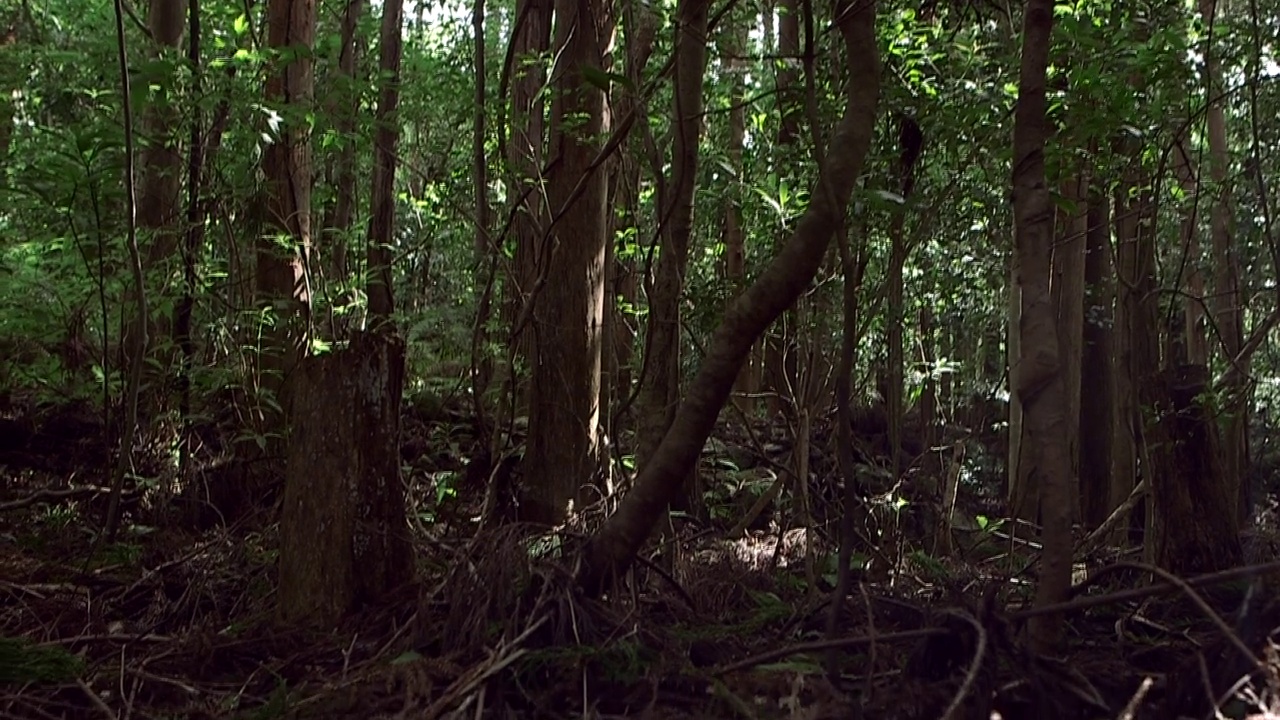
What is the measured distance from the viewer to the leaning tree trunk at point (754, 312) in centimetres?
390

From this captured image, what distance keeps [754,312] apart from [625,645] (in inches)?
51.6

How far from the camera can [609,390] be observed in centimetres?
776

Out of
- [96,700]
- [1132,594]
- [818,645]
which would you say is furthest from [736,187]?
[96,700]

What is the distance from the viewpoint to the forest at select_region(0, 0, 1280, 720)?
349cm

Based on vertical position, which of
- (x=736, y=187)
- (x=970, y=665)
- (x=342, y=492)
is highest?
(x=736, y=187)

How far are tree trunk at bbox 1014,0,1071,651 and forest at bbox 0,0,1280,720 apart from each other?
15mm

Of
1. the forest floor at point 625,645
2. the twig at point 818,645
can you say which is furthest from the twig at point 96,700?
the twig at point 818,645

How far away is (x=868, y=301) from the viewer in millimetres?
8031

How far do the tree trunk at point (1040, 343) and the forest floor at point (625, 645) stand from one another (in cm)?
17

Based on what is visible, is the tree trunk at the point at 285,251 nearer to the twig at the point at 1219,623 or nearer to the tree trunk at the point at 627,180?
the tree trunk at the point at 627,180

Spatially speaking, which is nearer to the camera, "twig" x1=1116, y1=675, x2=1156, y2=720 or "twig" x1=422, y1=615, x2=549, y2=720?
"twig" x1=1116, y1=675, x2=1156, y2=720

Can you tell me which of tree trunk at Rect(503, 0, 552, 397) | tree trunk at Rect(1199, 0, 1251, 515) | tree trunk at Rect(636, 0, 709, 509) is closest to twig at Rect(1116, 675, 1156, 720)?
tree trunk at Rect(636, 0, 709, 509)

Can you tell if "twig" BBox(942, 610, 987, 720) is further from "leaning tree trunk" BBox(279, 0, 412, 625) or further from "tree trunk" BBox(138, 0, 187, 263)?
"tree trunk" BBox(138, 0, 187, 263)

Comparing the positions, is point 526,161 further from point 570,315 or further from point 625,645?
point 625,645
